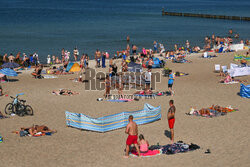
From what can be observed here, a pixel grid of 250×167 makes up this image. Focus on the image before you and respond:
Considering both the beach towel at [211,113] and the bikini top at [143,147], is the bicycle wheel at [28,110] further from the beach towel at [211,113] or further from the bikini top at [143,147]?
the beach towel at [211,113]

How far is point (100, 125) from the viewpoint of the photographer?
14977 mm

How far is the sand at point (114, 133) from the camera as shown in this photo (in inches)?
482

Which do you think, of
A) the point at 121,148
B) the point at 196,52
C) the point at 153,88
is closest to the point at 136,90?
the point at 153,88

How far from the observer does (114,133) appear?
15.0m

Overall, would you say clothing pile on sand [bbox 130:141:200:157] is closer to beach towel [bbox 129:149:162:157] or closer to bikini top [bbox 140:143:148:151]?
beach towel [bbox 129:149:162:157]

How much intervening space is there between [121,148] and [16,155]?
11.8 feet

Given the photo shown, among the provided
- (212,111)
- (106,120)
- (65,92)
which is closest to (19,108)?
(65,92)

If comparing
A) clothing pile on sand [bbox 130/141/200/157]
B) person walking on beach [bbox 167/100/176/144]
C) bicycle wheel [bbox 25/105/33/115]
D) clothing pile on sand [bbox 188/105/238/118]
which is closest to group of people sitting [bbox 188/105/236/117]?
clothing pile on sand [bbox 188/105/238/118]

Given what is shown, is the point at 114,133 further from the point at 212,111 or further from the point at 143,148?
the point at 212,111

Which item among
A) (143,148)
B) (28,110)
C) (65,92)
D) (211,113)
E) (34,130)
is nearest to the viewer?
(143,148)

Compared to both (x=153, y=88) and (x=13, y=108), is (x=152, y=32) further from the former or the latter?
(x=13, y=108)

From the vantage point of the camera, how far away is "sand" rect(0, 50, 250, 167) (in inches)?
482

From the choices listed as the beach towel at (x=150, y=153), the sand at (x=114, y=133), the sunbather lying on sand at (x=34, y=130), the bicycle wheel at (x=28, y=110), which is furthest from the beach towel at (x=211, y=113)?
the bicycle wheel at (x=28, y=110)

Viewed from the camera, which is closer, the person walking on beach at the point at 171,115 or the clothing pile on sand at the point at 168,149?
the clothing pile on sand at the point at 168,149
